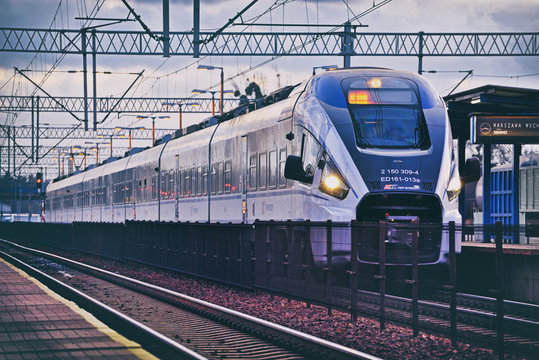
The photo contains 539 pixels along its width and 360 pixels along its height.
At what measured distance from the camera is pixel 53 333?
42.3 ft

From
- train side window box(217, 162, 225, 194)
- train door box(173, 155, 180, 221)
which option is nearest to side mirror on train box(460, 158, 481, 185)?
train side window box(217, 162, 225, 194)

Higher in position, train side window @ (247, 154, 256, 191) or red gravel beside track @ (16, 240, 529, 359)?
train side window @ (247, 154, 256, 191)

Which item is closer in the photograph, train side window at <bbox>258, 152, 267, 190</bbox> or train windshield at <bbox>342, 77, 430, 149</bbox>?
train windshield at <bbox>342, 77, 430, 149</bbox>

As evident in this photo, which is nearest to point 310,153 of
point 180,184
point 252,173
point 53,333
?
point 252,173

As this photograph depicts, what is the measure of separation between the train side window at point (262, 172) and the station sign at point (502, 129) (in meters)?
6.20

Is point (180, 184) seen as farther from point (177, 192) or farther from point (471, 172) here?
point (471, 172)

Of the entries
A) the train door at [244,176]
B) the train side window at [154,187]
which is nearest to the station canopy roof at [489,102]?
A: the train door at [244,176]

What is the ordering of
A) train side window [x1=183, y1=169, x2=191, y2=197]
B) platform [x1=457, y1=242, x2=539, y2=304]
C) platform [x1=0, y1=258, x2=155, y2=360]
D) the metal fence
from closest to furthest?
platform [x1=0, y1=258, x2=155, y2=360]
platform [x1=457, y1=242, x2=539, y2=304]
the metal fence
train side window [x1=183, y1=169, x2=191, y2=197]

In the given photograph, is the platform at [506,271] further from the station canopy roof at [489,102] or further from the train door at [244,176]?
the station canopy roof at [489,102]

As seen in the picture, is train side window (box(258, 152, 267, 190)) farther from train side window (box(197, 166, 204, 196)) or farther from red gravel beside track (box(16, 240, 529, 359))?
train side window (box(197, 166, 204, 196))

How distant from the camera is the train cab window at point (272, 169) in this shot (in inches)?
800

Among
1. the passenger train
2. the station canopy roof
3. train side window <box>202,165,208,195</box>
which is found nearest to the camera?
the passenger train

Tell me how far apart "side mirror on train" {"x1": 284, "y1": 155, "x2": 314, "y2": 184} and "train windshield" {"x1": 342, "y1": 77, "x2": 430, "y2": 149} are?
4.36 ft

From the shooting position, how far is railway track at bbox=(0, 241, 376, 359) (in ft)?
37.1
